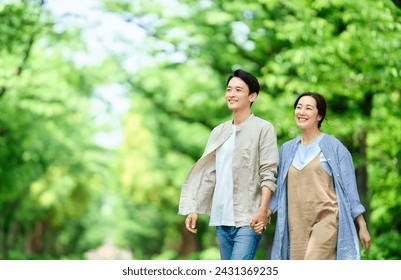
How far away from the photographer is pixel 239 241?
6062mm

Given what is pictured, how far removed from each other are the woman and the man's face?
0.41m

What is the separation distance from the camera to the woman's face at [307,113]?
20.0 feet

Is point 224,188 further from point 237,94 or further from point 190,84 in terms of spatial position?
point 190,84

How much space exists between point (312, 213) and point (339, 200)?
216 mm

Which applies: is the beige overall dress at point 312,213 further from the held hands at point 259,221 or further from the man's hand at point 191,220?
the man's hand at point 191,220

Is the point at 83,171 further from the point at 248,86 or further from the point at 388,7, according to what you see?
the point at 248,86

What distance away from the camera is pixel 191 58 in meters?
21.5

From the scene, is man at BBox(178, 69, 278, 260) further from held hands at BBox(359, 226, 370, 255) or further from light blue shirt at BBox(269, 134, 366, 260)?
held hands at BBox(359, 226, 370, 255)

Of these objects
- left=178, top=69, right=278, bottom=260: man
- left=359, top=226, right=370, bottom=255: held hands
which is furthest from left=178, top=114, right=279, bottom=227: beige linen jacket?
left=359, top=226, right=370, bottom=255: held hands

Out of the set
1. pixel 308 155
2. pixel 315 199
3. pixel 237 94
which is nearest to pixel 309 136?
pixel 308 155

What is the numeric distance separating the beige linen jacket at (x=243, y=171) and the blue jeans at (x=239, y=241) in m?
0.07

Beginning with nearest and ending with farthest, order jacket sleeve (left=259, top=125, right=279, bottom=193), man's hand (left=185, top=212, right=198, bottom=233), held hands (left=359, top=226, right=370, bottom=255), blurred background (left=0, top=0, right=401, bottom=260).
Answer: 1. held hands (left=359, top=226, right=370, bottom=255)
2. jacket sleeve (left=259, top=125, right=279, bottom=193)
3. man's hand (left=185, top=212, right=198, bottom=233)
4. blurred background (left=0, top=0, right=401, bottom=260)

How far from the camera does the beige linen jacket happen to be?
6094mm

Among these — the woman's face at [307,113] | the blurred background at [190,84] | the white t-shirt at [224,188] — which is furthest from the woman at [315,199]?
the blurred background at [190,84]
